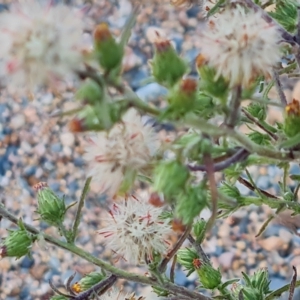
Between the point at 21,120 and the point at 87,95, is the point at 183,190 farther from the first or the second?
the point at 21,120

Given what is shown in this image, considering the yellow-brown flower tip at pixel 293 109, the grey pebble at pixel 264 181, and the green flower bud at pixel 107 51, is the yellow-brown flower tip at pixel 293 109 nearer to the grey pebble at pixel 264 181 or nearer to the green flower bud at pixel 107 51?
the green flower bud at pixel 107 51

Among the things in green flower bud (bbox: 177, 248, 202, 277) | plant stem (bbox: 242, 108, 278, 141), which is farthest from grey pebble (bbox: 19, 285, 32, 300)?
plant stem (bbox: 242, 108, 278, 141)

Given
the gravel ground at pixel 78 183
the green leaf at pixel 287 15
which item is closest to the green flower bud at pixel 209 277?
the green leaf at pixel 287 15

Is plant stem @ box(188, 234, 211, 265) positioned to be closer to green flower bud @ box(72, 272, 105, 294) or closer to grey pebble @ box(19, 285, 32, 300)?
green flower bud @ box(72, 272, 105, 294)

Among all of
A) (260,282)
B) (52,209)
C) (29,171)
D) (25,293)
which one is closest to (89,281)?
(52,209)

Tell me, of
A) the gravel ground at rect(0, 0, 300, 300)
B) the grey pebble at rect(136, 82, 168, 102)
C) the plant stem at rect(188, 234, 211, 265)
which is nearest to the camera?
the plant stem at rect(188, 234, 211, 265)

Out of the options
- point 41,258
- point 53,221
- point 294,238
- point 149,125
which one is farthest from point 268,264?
point 149,125
